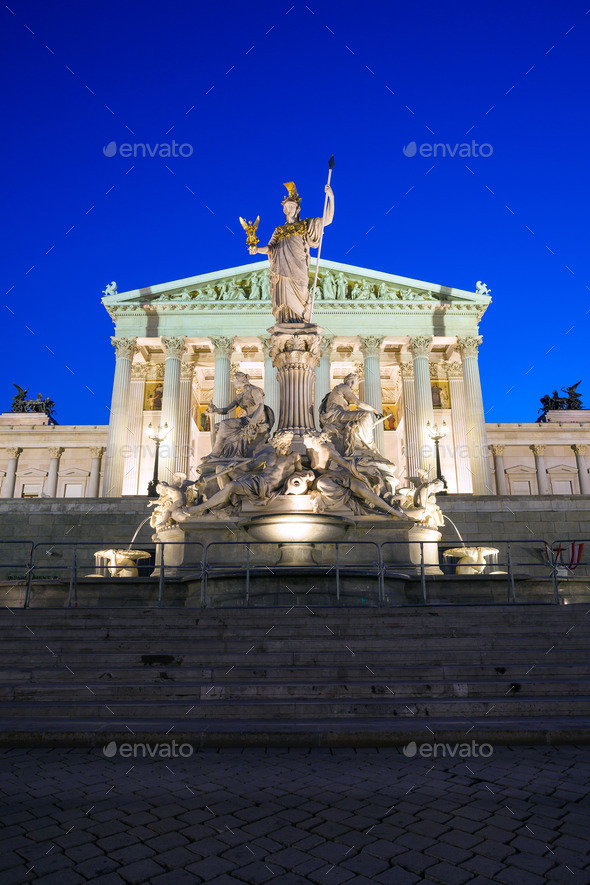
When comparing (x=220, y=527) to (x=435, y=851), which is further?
(x=220, y=527)

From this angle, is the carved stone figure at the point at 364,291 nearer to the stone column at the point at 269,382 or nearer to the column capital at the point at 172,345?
the stone column at the point at 269,382

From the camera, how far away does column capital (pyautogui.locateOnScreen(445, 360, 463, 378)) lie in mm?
54978

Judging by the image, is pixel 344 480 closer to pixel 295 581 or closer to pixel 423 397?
pixel 295 581

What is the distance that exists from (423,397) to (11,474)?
1476 inches

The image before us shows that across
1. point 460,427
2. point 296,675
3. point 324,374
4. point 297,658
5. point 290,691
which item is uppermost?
point 324,374

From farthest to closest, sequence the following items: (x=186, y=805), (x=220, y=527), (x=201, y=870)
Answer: (x=220, y=527) < (x=186, y=805) < (x=201, y=870)

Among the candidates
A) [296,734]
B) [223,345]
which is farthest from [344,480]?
[223,345]

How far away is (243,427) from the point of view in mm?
14680

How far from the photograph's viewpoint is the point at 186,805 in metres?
4.49

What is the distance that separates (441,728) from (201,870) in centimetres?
317

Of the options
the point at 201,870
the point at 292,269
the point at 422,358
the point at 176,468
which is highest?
the point at 422,358

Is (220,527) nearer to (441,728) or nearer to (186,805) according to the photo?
(441,728)

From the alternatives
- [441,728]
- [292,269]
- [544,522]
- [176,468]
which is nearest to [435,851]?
[441,728]

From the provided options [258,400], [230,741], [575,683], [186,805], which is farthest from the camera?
[258,400]
